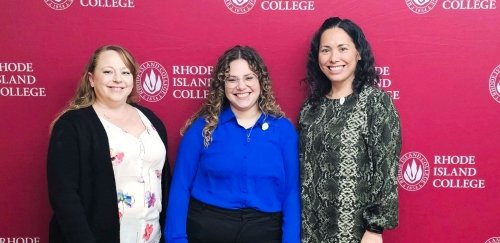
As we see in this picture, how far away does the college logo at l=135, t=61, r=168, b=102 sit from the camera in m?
2.31

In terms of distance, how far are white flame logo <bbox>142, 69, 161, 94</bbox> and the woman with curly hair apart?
448 millimetres

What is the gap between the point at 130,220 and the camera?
5.91 feet

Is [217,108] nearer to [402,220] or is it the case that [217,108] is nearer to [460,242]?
[402,220]

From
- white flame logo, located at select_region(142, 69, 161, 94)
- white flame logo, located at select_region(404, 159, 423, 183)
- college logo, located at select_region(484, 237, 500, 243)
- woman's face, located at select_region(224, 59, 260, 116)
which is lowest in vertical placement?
college logo, located at select_region(484, 237, 500, 243)

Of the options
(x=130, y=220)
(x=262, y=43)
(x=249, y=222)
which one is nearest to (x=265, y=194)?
(x=249, y=222)

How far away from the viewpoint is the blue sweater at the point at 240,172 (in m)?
1.84

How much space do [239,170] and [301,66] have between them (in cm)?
74

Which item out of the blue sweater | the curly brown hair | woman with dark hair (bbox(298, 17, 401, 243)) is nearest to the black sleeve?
the blue sweater

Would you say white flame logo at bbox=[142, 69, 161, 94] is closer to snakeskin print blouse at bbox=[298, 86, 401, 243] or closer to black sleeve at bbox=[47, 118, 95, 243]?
black sleeve at bbox=[47, 118, 95, 243]

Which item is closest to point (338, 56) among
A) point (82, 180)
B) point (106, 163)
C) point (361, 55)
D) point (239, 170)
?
point (361, 55)

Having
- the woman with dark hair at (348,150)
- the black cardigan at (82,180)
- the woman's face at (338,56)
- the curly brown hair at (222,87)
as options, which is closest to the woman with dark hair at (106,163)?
the black cardigan at (82,180)

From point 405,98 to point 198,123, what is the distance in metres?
1.08

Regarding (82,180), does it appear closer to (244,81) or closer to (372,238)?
(244,81)

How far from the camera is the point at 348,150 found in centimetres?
182
